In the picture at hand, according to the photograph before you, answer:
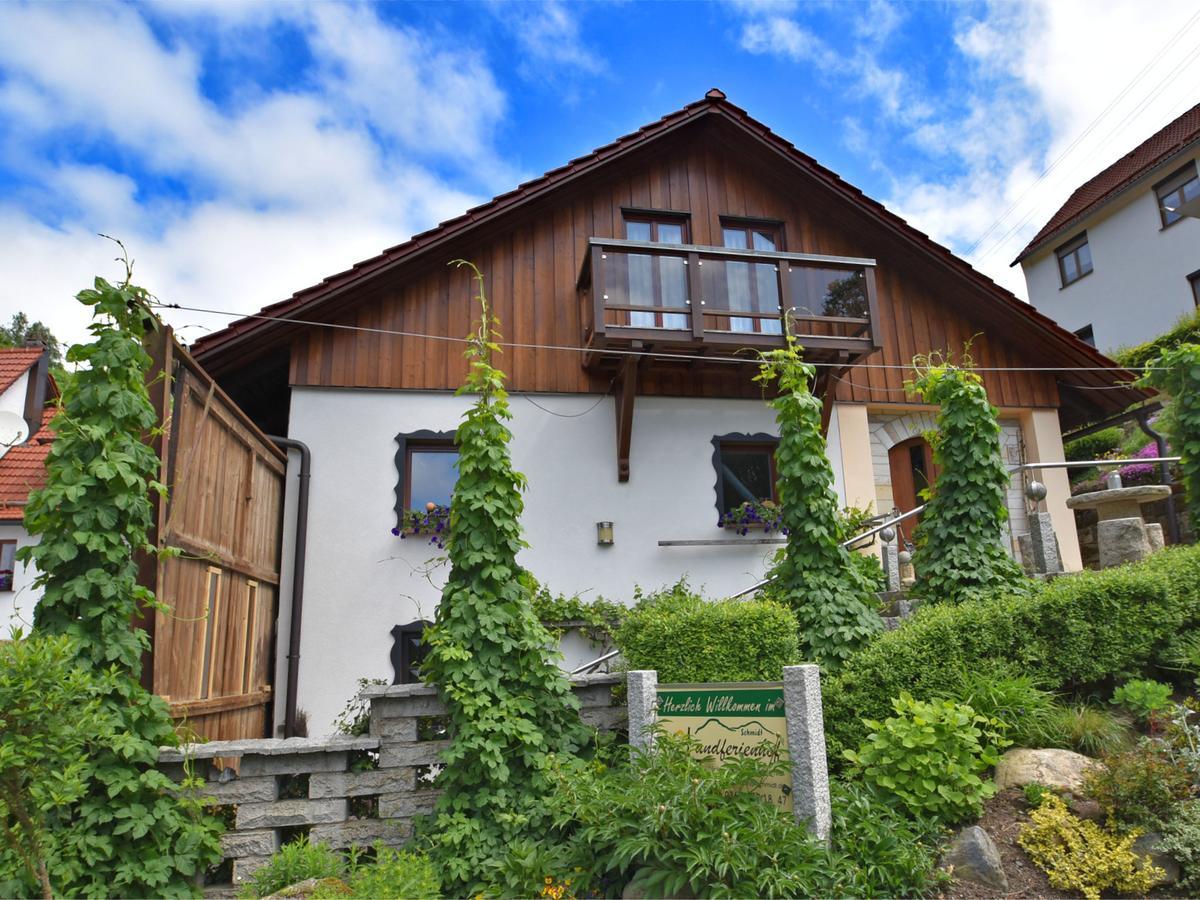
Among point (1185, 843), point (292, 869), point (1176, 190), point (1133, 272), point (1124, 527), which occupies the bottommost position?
point (292, 869)

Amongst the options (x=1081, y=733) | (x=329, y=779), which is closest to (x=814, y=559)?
(x=1081, y=733)

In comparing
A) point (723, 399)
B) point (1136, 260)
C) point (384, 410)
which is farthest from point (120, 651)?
point (1136, 260)

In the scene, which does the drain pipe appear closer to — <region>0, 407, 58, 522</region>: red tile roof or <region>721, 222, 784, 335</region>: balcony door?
<region>721, 222, 784, 335</region>: balcony door

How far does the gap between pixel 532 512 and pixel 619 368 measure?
214 centimetres

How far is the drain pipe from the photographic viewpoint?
8.95m

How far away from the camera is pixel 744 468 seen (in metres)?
11.0

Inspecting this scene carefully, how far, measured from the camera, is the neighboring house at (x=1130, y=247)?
20047 millimetres

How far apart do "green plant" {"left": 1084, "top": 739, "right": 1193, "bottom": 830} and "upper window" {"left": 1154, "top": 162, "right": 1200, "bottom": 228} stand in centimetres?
1954

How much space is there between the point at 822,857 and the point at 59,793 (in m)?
4.02

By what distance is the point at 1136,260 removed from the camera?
21531 mm

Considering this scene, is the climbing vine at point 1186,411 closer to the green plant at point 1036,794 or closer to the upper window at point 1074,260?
the green plant at point 1036,794

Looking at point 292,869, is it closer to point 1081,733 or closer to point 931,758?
point 931,758

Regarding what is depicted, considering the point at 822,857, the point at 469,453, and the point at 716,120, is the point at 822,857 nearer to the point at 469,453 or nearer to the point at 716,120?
the point at 469,453

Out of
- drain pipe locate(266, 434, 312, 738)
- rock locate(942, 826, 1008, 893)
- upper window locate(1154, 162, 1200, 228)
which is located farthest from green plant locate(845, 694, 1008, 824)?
upper window locate(1154, 162, 1200, 228)
